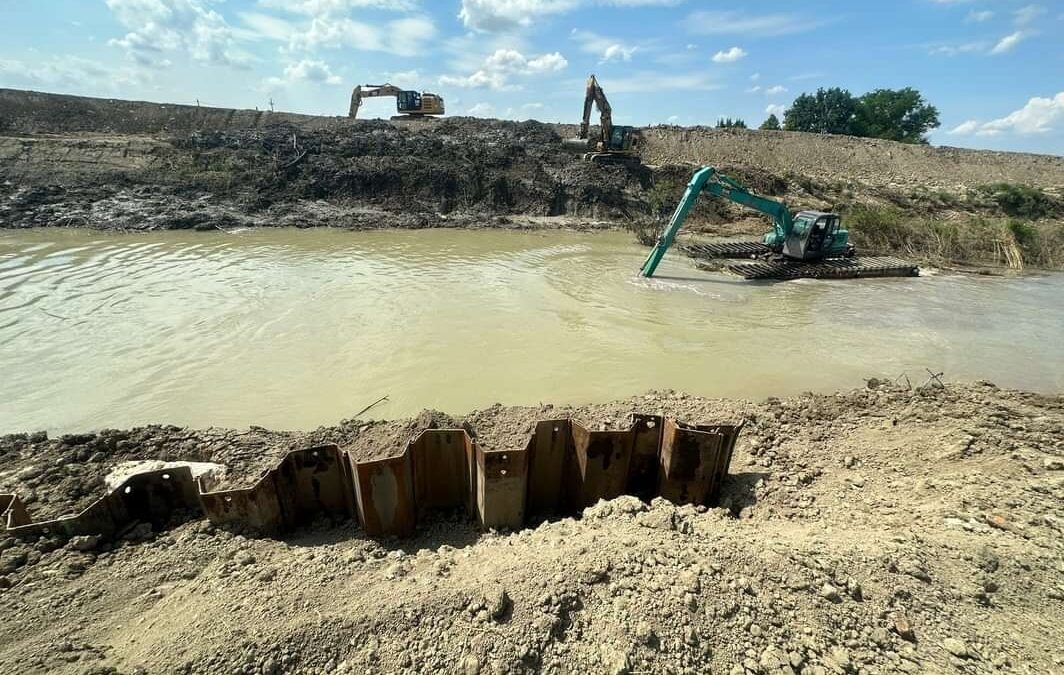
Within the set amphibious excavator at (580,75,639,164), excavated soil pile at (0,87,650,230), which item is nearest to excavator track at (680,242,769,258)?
excavated soil pile at (0,87,650,230)

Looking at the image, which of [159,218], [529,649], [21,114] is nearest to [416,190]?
[159,218]

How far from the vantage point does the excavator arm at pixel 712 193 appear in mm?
13641

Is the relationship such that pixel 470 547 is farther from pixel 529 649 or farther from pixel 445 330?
pixel 445 330

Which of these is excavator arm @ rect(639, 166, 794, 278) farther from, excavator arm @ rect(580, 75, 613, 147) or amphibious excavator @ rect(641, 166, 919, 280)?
excavator arm @ rect(580, 75, 613, 147)

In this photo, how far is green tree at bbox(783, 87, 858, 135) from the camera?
5372cm

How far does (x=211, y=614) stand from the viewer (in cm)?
302

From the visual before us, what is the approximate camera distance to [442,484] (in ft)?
15.0

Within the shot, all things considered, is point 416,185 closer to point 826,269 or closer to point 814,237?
point 814,237

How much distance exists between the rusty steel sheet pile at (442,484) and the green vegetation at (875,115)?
62601mm

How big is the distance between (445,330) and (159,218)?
15831mm

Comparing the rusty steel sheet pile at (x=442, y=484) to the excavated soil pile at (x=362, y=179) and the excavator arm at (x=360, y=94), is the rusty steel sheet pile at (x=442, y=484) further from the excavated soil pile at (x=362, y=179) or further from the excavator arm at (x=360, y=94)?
the excavator arm at (x=360, y=94)

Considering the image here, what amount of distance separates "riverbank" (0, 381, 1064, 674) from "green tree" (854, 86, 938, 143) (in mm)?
63369

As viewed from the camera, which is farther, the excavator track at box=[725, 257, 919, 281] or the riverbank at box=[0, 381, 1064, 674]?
the excavator track at box=[725, 257, 919, 281]

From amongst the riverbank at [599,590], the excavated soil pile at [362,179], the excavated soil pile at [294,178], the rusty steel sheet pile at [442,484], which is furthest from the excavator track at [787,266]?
the rusty steel sheet pile at [442,484]
